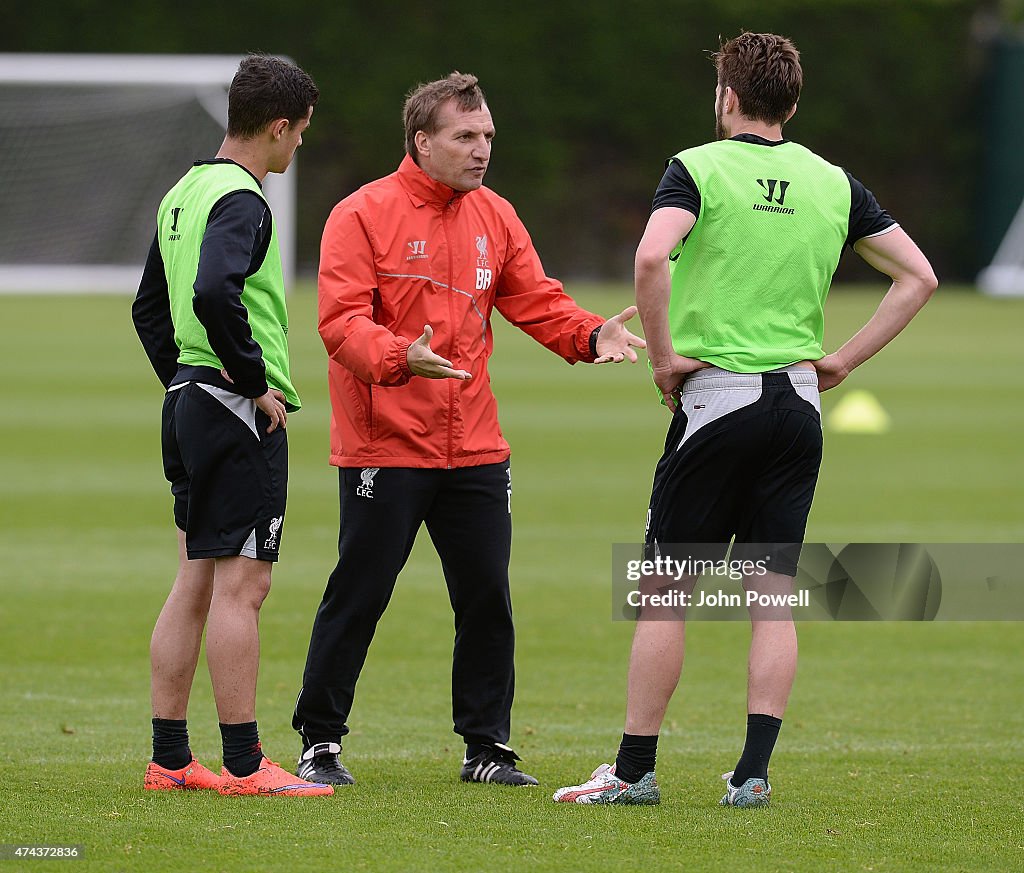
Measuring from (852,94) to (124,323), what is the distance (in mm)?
19466

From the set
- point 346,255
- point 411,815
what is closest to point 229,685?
point 411,815

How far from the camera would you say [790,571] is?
4.70 metres

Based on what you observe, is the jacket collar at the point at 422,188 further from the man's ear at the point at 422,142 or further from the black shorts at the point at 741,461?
the black shorts at the point at 741,461

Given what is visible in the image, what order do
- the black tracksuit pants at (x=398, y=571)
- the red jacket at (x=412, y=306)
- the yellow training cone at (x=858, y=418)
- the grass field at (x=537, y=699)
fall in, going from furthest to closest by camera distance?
the yellow training cone at (x=858, y=418), the black tracksuit pants at (x=398, y=571), the red jacket at (x=412, y=306), the grass field at (x=537, y=699)

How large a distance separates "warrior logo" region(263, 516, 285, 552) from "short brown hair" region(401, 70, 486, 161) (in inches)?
48.0

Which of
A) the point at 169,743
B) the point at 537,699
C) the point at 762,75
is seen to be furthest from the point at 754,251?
the point at 537,699

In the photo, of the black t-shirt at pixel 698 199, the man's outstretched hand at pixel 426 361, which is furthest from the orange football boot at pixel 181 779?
the black t-shirt at pixel 698 199

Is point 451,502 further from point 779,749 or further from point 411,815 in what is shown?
point 779,749

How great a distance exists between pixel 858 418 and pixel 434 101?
510 inches

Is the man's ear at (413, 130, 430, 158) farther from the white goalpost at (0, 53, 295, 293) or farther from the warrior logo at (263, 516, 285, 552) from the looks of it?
the white goalpost at (0, 53, 295, 293)

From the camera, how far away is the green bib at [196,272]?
15.4 feet

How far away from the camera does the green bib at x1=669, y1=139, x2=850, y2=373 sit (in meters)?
4.61

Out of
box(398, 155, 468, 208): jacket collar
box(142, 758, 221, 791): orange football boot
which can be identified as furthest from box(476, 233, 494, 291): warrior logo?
box(142, 758, 221, 791): orange football boot

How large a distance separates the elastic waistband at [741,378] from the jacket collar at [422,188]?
3.27 ft
